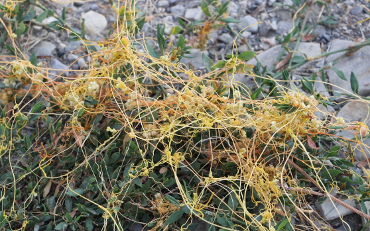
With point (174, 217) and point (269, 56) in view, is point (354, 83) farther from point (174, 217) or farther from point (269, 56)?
point (174, 217)

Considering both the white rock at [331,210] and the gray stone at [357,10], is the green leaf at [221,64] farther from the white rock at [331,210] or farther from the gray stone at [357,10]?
the gray stone at [357,10]

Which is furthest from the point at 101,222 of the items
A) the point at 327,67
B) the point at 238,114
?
the point at 327,67

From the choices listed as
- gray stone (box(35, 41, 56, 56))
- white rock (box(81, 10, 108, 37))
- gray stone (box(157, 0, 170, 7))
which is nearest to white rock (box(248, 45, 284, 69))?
gray stone (box(157, 0, 170, 7))

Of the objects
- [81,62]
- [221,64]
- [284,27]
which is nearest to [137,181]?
[221,64]

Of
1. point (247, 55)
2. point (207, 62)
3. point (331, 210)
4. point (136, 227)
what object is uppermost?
point (247, 55)

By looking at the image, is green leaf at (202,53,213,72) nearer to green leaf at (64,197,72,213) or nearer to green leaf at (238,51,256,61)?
green leaf at (238,51,256,61)

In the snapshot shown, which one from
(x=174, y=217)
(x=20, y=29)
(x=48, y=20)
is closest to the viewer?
(x=174, y=217)

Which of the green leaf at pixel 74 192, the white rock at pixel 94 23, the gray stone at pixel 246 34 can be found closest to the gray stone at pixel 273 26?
the gray stone at pixel 246 34
